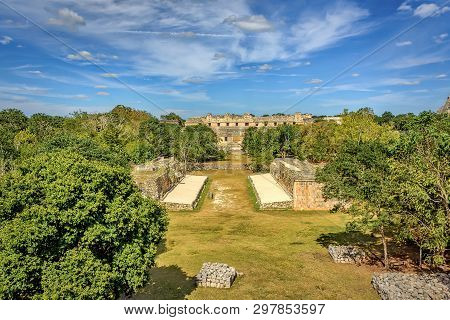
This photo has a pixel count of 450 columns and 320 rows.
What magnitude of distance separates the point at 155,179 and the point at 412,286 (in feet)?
79.7

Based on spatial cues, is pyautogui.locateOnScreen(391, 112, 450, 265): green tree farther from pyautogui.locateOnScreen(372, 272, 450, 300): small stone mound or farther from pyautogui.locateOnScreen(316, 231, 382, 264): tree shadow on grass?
pyautogui.locateOnScreen(316, 231, 382, 264): tree shadow on grass

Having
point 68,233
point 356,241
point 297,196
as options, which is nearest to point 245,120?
point 297,196

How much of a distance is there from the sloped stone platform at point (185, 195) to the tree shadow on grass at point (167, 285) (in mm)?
14611

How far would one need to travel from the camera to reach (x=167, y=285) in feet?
52.7

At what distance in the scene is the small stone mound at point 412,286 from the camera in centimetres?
1326

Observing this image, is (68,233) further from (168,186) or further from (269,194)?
(168,186)

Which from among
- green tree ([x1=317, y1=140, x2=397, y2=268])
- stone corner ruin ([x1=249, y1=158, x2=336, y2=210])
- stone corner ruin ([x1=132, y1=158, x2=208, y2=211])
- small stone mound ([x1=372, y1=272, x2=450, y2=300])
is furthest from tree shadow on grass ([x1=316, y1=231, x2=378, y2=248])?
stone corner ruin ([x1=132, y1=158, x2=208, y2=211])

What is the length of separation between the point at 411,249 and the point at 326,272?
6.76 m

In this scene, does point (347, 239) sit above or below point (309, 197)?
below

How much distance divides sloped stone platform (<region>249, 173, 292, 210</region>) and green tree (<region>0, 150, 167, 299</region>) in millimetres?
22266

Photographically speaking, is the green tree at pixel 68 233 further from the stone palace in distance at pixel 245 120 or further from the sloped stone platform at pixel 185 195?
the stone palace in distance at pixel 245 120

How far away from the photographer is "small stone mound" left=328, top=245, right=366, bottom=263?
61.5 ft

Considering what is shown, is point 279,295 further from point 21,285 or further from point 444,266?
point 21,285

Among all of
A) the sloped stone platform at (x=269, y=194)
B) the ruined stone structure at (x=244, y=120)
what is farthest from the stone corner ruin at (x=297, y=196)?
the ruined stone structure at (x=244, y=120)
